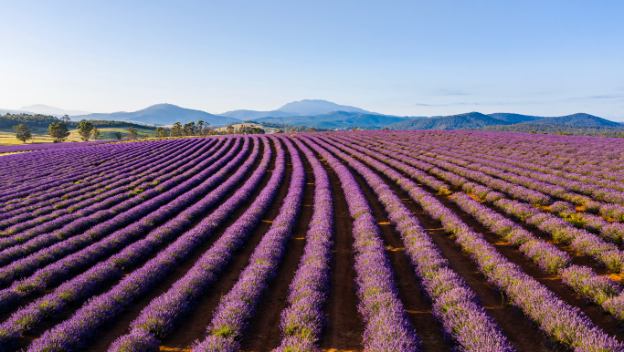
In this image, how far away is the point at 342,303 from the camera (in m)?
6.20

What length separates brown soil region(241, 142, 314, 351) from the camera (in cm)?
512

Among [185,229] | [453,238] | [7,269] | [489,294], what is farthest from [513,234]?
[7,269]

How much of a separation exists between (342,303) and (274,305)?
4.22ft

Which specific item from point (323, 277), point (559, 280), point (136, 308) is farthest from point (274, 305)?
point (559, 280)

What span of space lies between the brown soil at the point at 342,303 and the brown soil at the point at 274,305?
86cm

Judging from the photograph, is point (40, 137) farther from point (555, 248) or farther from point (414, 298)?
point (555, 248)

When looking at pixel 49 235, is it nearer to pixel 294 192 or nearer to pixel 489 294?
pixel 294 192

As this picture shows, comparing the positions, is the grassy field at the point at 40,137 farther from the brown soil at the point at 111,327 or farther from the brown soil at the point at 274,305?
the brown soil at the point at 274,305

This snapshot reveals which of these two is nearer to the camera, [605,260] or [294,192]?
[605,260]

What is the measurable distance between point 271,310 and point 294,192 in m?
9.11

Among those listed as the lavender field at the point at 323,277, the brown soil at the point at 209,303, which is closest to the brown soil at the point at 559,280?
the lavender field at the point at 323,277

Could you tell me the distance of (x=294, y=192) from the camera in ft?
49.2

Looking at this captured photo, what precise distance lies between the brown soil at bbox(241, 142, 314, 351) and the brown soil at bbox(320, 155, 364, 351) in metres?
0.86

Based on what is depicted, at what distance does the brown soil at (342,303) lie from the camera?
5.09m
